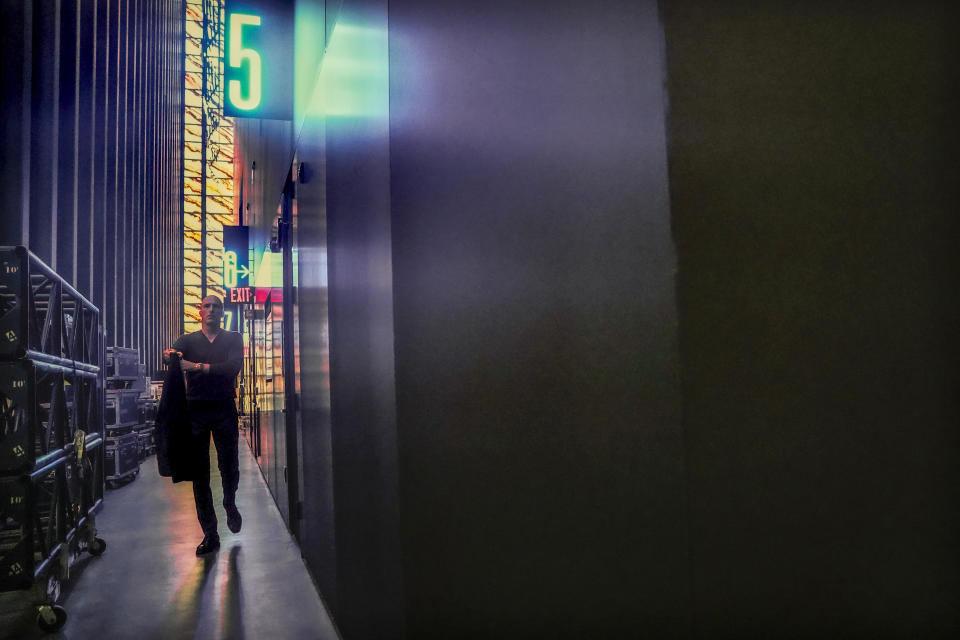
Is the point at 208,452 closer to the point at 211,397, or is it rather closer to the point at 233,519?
the point at 211,397

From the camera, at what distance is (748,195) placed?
1.42 m

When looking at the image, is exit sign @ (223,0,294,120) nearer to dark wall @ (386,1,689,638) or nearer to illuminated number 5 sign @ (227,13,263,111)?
illuminated number 5 sign @ (227,13,263,111)

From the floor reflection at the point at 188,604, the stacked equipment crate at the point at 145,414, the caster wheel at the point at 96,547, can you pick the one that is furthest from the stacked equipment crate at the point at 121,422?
the floor reflection at the point at 188,604

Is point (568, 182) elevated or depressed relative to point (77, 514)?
elevated

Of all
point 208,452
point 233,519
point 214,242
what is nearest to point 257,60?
point 208,452

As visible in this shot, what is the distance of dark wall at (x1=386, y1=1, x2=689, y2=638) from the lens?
4.64ft

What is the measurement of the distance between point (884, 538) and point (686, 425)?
58cm

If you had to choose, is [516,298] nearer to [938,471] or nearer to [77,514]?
[938,471]

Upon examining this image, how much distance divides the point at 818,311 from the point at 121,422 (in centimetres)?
838

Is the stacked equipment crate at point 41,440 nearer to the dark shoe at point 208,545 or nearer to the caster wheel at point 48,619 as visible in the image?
the caster wheel at point 48,619

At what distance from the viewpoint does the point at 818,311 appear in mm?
1471

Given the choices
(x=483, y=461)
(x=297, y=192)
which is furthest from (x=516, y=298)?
(x=297, y=192)

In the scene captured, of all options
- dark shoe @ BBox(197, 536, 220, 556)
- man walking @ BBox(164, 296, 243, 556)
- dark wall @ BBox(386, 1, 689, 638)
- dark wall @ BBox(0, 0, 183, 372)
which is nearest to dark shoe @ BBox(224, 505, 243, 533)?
man walking @ BBox(164, 296, 243, 556)

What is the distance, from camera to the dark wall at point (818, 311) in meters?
1.37
